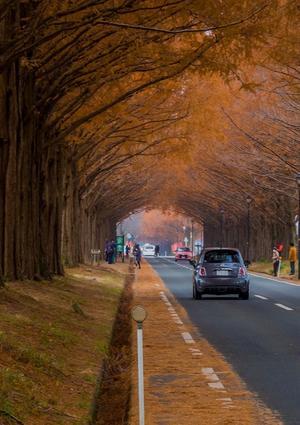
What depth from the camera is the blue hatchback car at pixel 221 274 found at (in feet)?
103

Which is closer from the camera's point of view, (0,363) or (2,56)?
(0,363)

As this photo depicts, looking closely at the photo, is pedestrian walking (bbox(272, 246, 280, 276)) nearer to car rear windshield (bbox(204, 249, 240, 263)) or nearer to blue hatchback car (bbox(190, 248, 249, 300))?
car rear windshield (bbox(204, 249, 240, 263))

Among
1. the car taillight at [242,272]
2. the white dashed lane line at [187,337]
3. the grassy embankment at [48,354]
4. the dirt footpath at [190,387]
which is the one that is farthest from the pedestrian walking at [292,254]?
the white dashed lane line at [187,337]

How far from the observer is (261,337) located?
18.6 metres

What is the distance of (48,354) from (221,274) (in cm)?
1882

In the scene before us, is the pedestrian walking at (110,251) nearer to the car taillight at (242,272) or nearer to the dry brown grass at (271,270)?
the dry brown grass at (271,270)

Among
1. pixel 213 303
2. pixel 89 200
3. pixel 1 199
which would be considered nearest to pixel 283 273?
pixel 89 200

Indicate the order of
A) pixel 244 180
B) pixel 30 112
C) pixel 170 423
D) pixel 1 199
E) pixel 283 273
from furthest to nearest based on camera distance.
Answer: pixel 244 180 < pixel 283 273 < pixel 30 112 < pixel 1 199 < pixel 170 423

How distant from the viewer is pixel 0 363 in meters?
10.9

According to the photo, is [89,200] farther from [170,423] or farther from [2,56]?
[170,423]

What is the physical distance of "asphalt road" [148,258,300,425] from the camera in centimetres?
1155

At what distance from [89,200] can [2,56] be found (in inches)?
1722

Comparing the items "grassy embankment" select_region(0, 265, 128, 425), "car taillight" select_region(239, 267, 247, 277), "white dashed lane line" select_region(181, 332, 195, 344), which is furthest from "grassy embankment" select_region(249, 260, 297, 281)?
"white dashed lane line" select_region(181, 332, 195, 344)

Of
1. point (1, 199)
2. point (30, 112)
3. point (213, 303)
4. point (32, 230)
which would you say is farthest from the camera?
point (213, 303)
